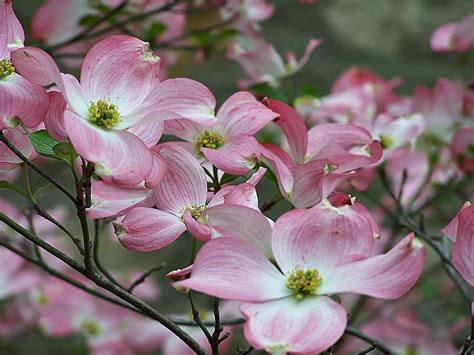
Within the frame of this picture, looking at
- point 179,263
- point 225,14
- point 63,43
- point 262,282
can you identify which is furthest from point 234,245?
Result: point 179,263

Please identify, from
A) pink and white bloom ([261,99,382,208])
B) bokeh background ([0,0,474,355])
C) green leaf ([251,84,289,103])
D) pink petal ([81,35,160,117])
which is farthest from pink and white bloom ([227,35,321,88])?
bokeh background ([0,0,474,355])

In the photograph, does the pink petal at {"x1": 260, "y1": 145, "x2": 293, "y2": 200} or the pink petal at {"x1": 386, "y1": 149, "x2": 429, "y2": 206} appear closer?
the pink petal at {"x1": 260, "y1": 145, "x2": 293, "y2": 200}

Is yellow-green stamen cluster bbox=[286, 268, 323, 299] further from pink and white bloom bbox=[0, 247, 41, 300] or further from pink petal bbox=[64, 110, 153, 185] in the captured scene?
pink and white bloom bbox=[0, 247, 41, 300]

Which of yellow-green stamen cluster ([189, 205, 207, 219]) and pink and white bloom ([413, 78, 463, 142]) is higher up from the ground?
yellow-green stamen cluster ([189, 205, 207, 219])

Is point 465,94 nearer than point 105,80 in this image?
No

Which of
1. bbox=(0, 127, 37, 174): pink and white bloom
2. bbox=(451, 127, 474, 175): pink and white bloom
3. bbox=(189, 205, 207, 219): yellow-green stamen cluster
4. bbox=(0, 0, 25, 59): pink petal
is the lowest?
bbox=(451, 127, 474, 175): pink and white bloom

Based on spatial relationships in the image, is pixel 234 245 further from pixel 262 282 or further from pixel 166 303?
pixel 166 303

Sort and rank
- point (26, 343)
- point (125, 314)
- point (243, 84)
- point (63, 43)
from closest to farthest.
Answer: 1. point (63, 43)
2. point (243, 84)
3. point (125, 314)
4. point (26, 343)
